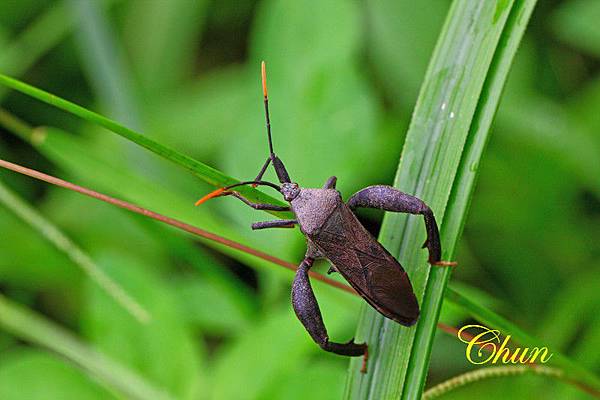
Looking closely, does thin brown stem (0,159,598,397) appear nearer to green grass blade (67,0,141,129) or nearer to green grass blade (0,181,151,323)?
green grass blade (0,181,151,323)

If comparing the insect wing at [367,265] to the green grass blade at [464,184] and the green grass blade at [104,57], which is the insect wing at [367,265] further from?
the green grass blade at [104,57]

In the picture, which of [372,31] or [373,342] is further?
[372,31]

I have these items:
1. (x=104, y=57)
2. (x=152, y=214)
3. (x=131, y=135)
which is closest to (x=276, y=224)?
(x=152, y=214)

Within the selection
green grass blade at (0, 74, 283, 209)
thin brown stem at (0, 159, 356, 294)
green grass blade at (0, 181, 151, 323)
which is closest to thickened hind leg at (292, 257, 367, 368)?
thin brown stem at (0, 159, 356, 294)

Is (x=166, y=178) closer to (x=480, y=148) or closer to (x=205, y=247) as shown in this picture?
(x=205, y=247)

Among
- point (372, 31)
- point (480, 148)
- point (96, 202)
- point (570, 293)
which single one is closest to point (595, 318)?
point (570, 293)

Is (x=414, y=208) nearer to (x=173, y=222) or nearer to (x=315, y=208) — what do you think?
(x=315, y=208)
